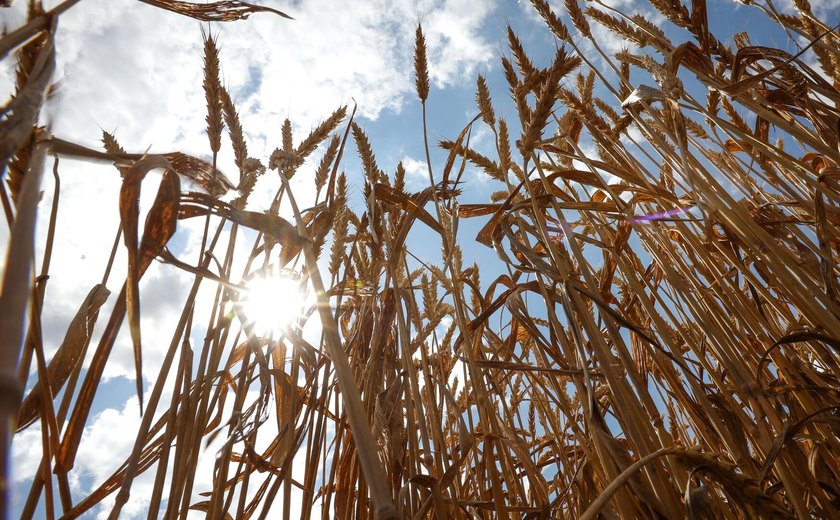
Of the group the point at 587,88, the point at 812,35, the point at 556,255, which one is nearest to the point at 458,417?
the point at 556,255

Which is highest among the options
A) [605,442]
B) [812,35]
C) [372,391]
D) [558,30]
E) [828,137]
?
[558,30]

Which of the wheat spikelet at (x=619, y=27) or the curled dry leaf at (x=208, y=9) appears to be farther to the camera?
the wheat spikelet at (x=619, y=27)

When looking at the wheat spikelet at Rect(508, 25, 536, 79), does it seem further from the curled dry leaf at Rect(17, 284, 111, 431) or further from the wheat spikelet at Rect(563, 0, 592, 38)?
the curled dry leaf at Rect(17, 284, 111, 431)

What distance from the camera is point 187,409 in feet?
2.68

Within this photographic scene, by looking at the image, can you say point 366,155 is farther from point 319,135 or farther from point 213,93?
point 213,93

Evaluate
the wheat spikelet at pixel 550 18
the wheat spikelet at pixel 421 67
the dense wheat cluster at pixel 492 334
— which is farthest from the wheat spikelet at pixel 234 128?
the wheat spikelet at pixel 550 18

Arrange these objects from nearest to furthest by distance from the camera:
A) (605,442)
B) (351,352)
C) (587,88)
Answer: (605,442) → (351,352) → (587,88)

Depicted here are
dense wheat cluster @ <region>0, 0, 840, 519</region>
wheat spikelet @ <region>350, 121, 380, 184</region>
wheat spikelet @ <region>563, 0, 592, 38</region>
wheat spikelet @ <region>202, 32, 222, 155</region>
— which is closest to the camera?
dense wheat cluster @ <region>0, 0, 840, 519</region>

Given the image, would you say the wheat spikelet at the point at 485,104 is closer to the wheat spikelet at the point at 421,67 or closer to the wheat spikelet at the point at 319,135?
the wheat spikelet at the point at 421,67

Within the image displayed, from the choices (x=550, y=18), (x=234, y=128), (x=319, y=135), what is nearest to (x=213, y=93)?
(x=234, y=128)

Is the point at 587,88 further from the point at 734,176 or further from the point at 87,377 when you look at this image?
the point at 87,377

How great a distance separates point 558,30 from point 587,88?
0.47 metres

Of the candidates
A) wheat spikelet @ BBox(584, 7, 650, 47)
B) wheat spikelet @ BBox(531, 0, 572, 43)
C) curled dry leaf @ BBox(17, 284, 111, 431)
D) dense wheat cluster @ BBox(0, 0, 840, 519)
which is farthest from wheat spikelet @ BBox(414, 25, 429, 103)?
curled dry leaf @ BBox(17, 284, 111, 431)

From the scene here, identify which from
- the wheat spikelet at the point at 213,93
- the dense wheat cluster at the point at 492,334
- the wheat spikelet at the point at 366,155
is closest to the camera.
A: the dense wheat cluster at the point at 492,334
